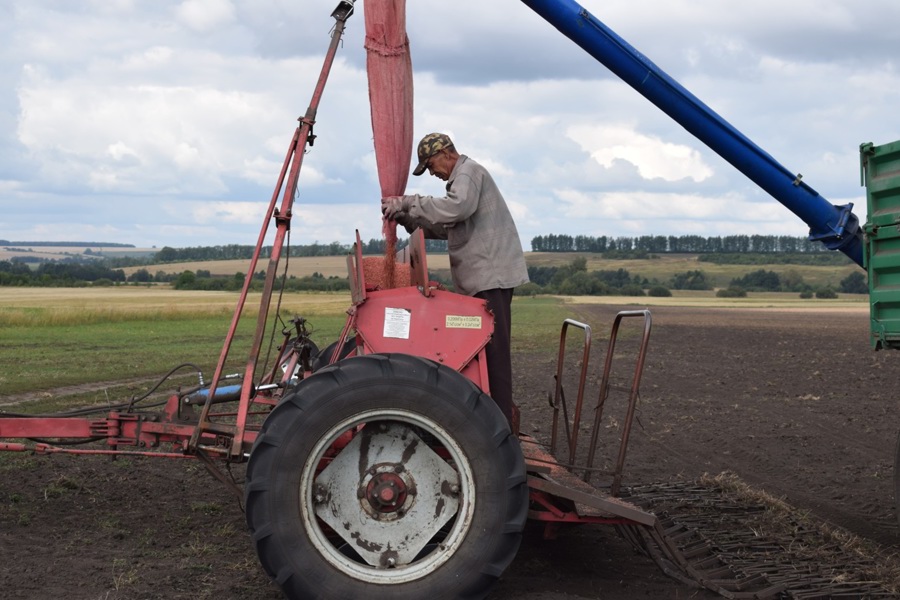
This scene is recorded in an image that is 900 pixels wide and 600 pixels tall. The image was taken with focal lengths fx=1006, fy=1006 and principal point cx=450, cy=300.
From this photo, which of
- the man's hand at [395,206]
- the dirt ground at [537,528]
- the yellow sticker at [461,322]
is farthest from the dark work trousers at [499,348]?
the dirt ground at [537,528]

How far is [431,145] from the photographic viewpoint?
6.06m

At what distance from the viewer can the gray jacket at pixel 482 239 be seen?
5.88 metres

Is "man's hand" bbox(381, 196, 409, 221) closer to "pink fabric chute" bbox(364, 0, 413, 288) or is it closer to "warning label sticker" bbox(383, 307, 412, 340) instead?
"pink fabric chute" bbox(364, 0, 413, 288)

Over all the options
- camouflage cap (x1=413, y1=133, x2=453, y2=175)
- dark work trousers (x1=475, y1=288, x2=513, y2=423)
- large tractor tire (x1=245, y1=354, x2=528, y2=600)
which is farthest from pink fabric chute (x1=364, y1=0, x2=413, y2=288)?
large tractor tire (x1=245, y1=354, x2=528, y2=600)

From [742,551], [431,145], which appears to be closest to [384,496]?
[431,145]

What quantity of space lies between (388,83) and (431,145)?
1.47 ft

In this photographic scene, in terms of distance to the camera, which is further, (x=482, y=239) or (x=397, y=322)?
(x=482, y=239)

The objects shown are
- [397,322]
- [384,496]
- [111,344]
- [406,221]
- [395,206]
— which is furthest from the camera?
[111,344]

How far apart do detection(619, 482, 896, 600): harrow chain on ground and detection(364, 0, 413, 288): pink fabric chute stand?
8.57 feet

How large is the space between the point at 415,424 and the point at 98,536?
2.85 metres

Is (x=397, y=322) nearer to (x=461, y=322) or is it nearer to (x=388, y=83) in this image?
(x=461, y=322)

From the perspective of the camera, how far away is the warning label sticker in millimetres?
5539

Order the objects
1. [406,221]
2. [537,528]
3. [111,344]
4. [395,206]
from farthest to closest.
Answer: [111,344] < [537,528] < [406,221] < [395,206]

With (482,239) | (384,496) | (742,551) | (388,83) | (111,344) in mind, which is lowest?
(111,344)
